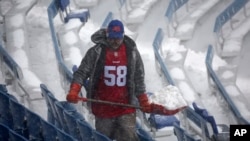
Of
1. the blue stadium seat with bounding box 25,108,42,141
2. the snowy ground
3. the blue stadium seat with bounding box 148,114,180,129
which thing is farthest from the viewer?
the snowy ground

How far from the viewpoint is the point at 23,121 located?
387 cm

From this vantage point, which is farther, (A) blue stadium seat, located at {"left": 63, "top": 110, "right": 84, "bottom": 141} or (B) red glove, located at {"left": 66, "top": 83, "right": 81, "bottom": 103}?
(A) blue stadium seat, located at {"left": 63, "top": 110, "right": 84, "bottom": 141}

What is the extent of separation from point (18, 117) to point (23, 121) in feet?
0.15

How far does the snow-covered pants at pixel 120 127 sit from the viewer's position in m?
4.12

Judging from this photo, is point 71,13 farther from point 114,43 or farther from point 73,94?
point 73,94

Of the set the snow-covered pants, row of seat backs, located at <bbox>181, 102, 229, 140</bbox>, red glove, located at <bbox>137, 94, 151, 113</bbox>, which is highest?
red glove, located at <bbox>137, 94, 151, 113</bbox>

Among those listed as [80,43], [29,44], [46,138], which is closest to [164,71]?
[80,43]

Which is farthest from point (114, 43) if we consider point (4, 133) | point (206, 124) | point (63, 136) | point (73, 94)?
point (206, 124)

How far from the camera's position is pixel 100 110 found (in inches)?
163

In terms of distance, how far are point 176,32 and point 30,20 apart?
2021mm

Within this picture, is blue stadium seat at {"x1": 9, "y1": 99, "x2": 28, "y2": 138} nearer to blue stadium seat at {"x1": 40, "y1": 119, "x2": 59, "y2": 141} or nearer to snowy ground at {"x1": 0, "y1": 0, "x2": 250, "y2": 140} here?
blue stadium seat at {"x1": 40, "y1": 119, "x2": 59, "y2": 141}

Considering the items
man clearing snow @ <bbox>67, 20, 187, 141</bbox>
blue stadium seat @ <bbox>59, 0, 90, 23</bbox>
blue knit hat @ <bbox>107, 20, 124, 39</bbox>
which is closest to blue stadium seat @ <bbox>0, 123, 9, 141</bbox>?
man clearing snow @ <bbox>67, 20, 187, 141</bbox>

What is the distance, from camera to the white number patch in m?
4.03

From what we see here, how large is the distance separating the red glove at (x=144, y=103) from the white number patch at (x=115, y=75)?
0.21 meters
